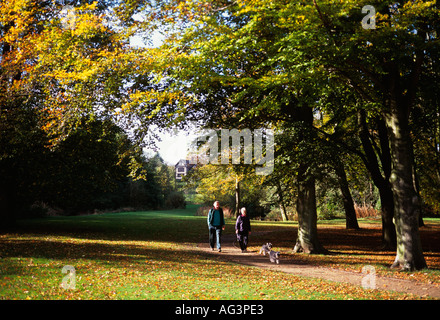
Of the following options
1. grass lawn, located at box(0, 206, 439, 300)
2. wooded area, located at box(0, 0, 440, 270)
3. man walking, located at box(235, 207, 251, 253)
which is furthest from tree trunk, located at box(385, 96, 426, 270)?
man walking, located at box(235, 207, 251, 253)

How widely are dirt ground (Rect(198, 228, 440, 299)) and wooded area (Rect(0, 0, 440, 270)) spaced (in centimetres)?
176

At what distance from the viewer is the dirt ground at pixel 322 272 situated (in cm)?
830

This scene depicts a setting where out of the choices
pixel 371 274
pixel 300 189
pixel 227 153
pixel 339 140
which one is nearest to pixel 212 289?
pixel 371 274

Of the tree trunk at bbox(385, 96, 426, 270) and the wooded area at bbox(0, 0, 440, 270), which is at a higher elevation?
the wooded area at bbox(0, 0, 440, 270)

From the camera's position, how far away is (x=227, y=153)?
56.2 feet

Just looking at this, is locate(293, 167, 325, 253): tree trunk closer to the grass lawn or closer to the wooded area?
the wooded area

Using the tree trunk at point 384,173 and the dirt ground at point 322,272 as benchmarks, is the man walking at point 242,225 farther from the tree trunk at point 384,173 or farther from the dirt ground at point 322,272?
the tree trunk at point 384,173

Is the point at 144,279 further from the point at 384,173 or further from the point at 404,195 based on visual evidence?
the point at 384,173

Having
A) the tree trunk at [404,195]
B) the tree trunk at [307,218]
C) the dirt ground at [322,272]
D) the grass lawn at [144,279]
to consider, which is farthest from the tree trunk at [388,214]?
the dirt ground at [322,272]

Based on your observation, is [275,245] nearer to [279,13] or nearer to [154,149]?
[154,149]

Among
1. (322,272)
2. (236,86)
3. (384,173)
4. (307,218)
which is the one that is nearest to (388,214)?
(384,173)

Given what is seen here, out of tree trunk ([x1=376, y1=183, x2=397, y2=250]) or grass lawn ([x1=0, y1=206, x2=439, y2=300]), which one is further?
tree trunk ([x1=376, y1=183, x2=397, y2=250])

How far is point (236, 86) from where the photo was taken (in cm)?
1360

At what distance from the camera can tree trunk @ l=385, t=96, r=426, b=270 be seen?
10516 mm
